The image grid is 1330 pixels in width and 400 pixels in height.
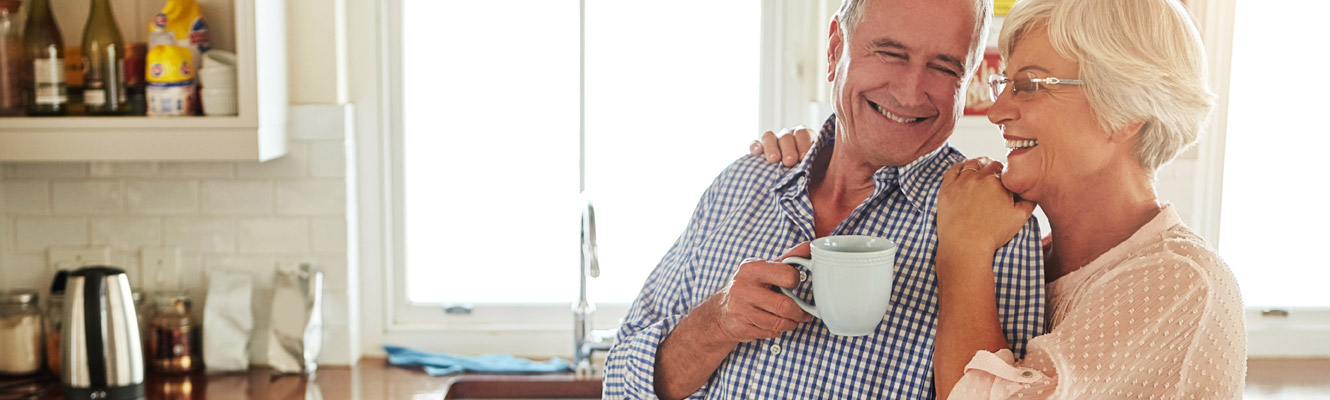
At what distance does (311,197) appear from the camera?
2396 mm

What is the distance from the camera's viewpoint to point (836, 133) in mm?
1550

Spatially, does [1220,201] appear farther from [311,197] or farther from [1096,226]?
[311,197]

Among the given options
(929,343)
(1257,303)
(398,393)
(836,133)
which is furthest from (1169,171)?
(398,393)

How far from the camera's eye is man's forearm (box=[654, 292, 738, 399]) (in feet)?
4.50

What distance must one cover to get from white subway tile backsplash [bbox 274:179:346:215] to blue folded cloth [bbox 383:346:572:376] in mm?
357

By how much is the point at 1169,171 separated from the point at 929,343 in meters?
1.38

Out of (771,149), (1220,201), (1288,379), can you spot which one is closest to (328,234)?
(771,149)

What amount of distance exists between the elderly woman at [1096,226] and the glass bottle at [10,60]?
1.86 meters

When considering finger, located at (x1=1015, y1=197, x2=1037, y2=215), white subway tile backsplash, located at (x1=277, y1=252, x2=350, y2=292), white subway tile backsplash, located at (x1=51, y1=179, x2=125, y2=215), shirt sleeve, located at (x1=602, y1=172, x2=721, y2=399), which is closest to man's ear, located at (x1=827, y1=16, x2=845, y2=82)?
shirt sleeve, located at (x1=602, y1=172, x2=721, y2=399)

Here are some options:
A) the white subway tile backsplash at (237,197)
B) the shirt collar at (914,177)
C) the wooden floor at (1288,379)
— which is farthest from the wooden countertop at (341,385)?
the wooden floor at (1288,379)

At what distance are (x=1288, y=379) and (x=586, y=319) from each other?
1541 millimetres

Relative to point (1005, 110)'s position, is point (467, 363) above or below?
below

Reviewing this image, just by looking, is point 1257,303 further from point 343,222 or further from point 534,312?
point 343,222

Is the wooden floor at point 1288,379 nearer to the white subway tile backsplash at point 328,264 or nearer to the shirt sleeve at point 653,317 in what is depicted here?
the shirt sleeve at point 653,317
